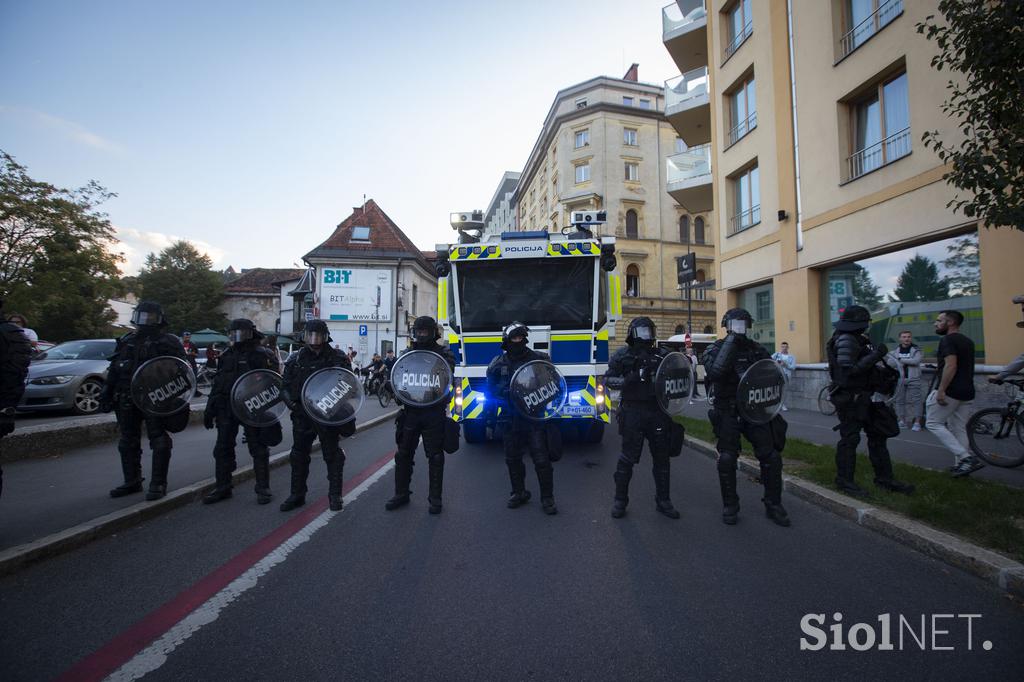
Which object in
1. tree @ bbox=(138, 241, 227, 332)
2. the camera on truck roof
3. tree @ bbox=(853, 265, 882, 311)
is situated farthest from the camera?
tree @ bbox=(138, 241, 227, 332)

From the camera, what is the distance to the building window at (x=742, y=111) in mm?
15327

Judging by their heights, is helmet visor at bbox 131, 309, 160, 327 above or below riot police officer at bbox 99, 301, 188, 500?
above

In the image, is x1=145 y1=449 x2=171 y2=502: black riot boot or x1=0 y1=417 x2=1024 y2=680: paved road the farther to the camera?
x1=145 y1=449 x2=171 y2=502: black riot boot

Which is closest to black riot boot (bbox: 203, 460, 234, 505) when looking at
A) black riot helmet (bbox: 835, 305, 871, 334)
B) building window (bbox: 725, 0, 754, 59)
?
black riot helmet (bbox: 835, 305, 871, 334)

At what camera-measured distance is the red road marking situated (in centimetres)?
237

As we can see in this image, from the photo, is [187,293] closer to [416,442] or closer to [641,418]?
[416,442]

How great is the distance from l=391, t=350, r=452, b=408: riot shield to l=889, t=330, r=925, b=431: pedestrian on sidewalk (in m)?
8.51

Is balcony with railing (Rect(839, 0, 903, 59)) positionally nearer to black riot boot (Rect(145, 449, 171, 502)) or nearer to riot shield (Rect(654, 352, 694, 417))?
riot shield (Rect(654, 352, 694, 417))

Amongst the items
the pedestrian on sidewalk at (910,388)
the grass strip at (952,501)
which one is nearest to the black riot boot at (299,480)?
the grass strip at (952,501)

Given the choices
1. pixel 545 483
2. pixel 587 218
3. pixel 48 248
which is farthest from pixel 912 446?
pixel 48 248

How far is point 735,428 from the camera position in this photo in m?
4.61

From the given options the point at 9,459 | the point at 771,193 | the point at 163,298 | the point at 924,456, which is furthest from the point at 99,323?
the point at 924,456

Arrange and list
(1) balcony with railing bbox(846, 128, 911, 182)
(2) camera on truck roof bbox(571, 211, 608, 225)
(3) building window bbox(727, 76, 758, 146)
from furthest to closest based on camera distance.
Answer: (3) building window bbox(727, 76, 758, 146) < (1) balcony with railing bbox(846, 128, 911, 182) < (2) camera on truck roof bbox(571, 211, 608, 225)

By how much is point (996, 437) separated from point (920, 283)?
5.75 m
